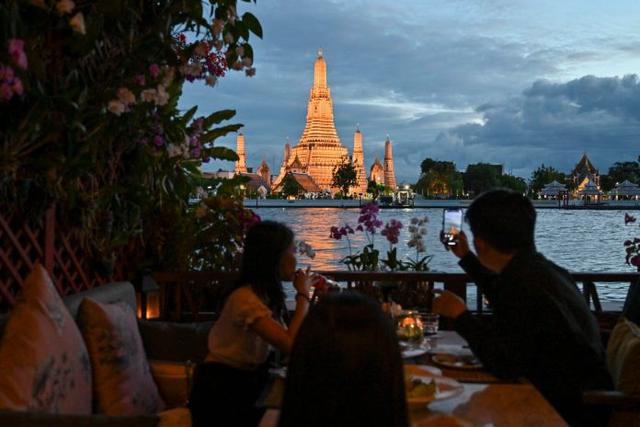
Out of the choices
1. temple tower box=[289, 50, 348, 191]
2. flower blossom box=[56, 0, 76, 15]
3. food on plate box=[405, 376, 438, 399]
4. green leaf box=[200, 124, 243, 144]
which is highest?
temple tower box=[289, 50, 348, 191]

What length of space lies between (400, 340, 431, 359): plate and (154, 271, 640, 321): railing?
2.35ft

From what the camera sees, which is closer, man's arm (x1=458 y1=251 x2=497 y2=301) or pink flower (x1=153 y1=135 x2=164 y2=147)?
man's arm (x1=458 y1=251 x2=497 y2=301)

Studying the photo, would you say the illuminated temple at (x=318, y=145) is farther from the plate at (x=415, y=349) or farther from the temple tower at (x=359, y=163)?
the plate at (x=415, y=349)

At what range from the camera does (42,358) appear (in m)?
2.28

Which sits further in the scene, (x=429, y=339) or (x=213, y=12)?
(x=213, y=12)

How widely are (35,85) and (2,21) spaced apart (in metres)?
0.37

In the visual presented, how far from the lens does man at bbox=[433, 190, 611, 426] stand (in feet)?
7.93

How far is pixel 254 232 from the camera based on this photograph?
272cm

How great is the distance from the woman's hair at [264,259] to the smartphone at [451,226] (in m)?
1.03

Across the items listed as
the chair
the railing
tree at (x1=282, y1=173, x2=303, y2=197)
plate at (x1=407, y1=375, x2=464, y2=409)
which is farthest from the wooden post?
tree at (x1=282, y1=173, x2=303, y2=197)

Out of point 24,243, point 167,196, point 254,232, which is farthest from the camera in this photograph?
point 167,196

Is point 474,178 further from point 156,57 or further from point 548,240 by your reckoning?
point 156,57

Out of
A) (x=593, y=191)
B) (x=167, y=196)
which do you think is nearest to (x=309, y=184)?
(x=593, y=191)

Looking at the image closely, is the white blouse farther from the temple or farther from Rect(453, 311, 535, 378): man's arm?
the temple
